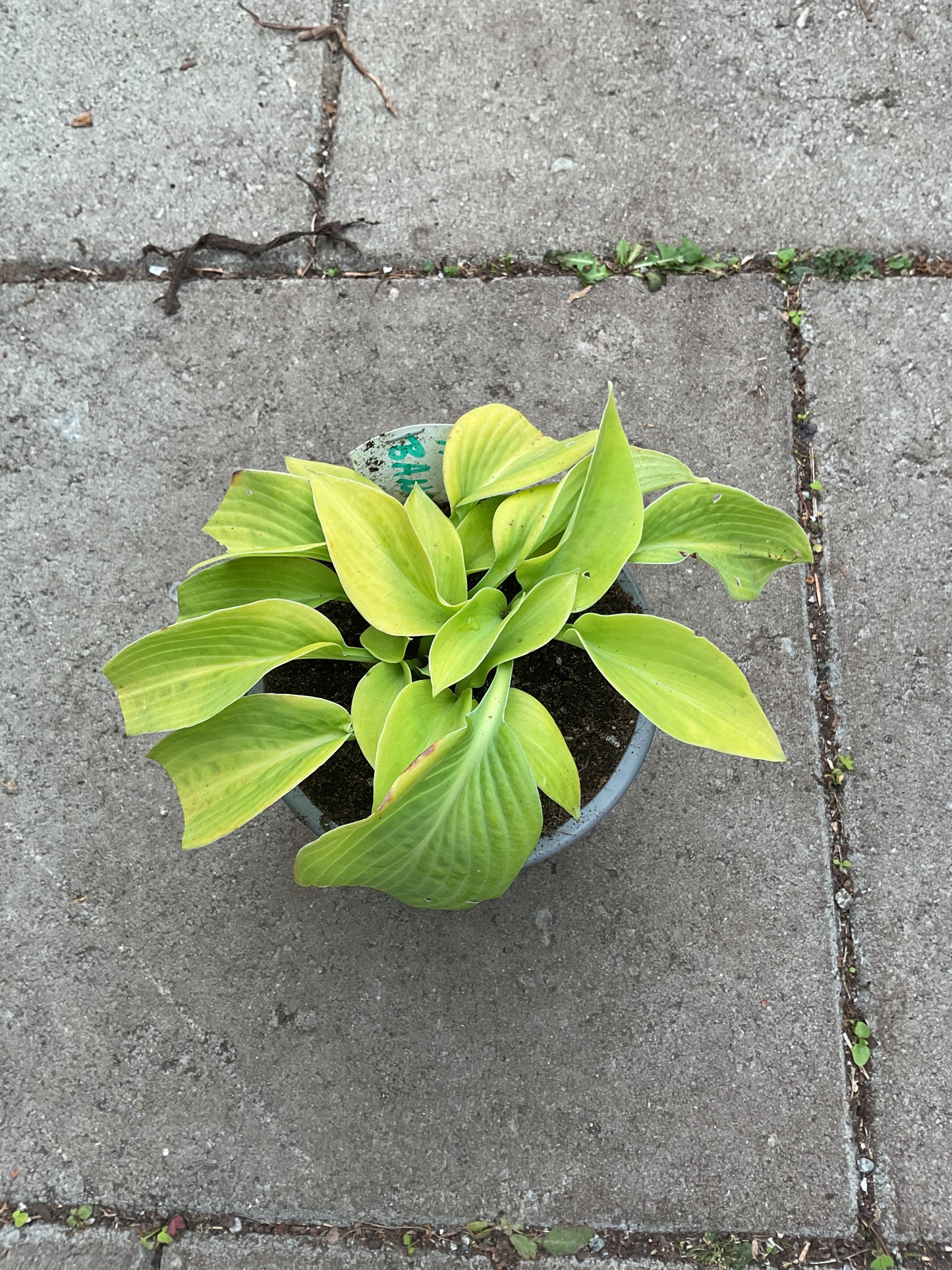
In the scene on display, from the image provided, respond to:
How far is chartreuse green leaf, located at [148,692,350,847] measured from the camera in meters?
0.85

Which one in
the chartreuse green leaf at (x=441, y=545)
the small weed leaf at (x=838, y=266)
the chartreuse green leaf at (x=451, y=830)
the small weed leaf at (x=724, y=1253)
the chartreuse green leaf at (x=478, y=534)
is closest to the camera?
the chartreuse green leaf at (x=451, y=830)

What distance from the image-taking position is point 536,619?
879 mm

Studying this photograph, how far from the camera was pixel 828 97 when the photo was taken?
152 centimetres

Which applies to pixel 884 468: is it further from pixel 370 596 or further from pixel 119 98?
pixel 119 98

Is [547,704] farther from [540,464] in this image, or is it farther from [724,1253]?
[724,1253]

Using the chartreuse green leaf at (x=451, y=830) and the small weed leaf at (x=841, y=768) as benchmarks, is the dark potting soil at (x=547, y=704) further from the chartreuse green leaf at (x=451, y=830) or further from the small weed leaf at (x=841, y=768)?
the small weed leaf at (x=841, y=768)

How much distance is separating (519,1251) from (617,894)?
503 mm

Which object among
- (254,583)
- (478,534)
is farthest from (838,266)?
(254,583)

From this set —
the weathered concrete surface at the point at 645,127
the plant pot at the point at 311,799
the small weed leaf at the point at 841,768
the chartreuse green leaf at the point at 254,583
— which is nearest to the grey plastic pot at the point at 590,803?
the plant pot at the point at 311,799

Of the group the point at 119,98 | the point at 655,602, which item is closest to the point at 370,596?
the point at 655,602

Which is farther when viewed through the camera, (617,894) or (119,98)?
(119,98)

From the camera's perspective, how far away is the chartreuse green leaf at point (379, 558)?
0.83 meters

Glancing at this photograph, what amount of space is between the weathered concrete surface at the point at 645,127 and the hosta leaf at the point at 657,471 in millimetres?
711

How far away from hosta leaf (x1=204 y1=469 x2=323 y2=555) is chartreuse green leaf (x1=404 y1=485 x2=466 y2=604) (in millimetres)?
105
